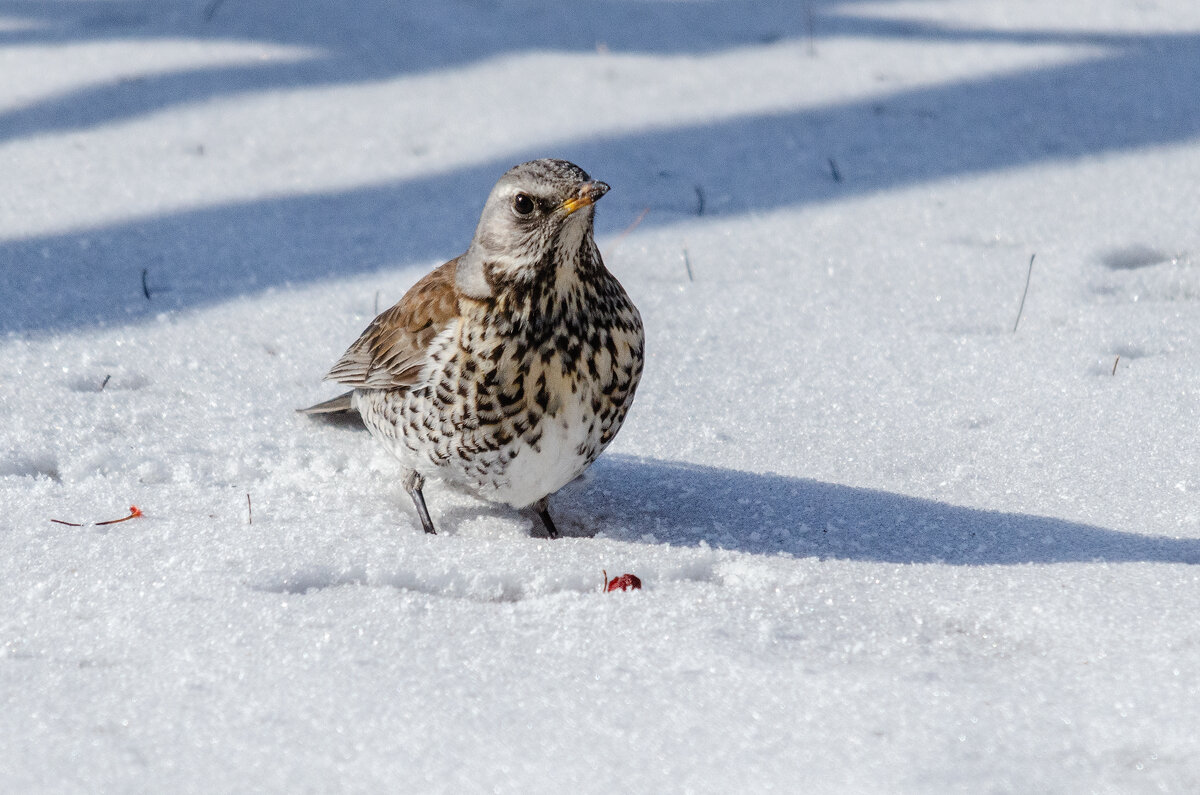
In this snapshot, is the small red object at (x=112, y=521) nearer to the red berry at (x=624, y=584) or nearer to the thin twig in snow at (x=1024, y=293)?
the red berry at (x=624, y=584)

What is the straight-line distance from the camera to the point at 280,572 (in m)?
2.77

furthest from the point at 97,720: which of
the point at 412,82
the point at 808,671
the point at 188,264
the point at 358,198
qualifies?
the point at 412,82

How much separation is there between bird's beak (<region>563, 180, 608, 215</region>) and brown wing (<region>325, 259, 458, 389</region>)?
392 millimetres

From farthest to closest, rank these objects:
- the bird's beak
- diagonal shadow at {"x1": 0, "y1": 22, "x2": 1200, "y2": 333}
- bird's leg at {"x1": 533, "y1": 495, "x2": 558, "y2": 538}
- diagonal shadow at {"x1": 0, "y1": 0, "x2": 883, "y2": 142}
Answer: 1. diagonal shadow at {"x1": 0, "y1": 0, "x2": 883, "y2": 142}
2. diagonal shadow at {"x1": 0, "y1": 22, "x2": 1200, "y2": 333}
3. bird's leg at {"x1": 533, "y1": 495, "x2": 558, "y2": 538}
4. the bird's beak

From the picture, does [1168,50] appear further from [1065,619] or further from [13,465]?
[13,465]

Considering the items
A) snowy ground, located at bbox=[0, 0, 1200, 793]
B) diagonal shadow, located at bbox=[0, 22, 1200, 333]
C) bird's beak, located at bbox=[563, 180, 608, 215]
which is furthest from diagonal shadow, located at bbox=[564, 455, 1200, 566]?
diagonal shadow, located at bbox=[0, 22, 1200, 333]

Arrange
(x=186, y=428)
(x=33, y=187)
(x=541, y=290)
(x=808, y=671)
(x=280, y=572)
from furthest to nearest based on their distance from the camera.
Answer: (x=33, y=187) < (x=186, y=428) < (x=541, y=290) < (x=280, y=572) < (x=808, y=671)

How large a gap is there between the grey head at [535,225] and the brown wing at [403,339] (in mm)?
126

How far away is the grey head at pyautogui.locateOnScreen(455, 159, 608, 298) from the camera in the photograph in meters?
3.02

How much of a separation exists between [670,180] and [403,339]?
8.53 feet

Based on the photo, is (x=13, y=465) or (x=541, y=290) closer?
(x=541, y=290)

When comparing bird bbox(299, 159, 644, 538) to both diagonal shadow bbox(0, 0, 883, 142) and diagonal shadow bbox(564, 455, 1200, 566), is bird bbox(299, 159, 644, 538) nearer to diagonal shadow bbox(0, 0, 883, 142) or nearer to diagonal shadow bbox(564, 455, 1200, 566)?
diagonal shadow bbox(564, 455, 1200, 566)

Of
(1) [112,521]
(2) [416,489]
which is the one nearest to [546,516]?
(2) [416,489]

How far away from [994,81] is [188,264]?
396 centimetres
